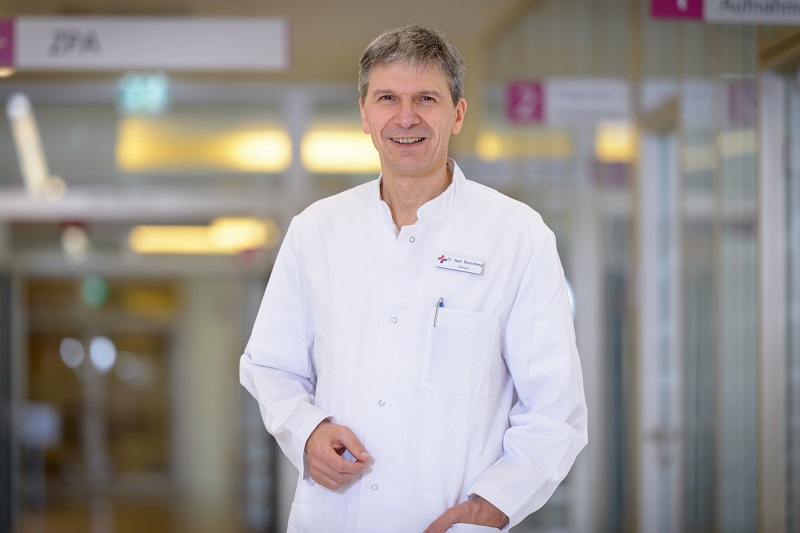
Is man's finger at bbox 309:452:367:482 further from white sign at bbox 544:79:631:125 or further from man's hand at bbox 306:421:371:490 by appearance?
white sign at bbox 544:79:631:125

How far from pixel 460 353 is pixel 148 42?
3.31 metres

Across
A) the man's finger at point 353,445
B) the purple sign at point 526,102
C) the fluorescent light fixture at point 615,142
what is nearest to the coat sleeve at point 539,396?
the man's finger at point 353,445

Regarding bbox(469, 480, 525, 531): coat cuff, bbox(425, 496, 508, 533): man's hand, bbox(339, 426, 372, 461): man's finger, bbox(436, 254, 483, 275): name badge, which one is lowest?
bbox(425, 496, 508, 533): man's hand

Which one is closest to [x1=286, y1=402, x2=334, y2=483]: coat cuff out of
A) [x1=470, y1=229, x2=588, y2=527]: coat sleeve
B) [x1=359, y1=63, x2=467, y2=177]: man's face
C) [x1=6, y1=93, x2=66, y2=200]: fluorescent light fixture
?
[x1=470, y1=229, x2=588, y2=527]: coat sleeve

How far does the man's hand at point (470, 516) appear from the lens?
6.65 ft

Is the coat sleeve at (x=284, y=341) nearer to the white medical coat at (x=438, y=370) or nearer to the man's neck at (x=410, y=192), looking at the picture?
the white medical coat at (x=438, y=370)

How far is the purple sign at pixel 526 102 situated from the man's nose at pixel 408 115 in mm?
4663

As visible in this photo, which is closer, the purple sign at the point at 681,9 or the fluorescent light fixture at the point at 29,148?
the purple sign at the point at 681,9

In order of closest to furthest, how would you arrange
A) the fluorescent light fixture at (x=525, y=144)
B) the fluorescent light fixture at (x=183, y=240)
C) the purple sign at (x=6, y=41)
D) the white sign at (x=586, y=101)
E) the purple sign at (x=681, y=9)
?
the purple sign at (x=681, y=9)
the purple sign at (x=6, y=41)
the white sign at (x=586, y=101)
the fluorescent light fixture at (x=525, y=144)
the fluorescent light fixture at (x=183, y=240)

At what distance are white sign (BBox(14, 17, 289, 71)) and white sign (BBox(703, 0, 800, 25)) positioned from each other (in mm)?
2091

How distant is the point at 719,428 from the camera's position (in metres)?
4.71

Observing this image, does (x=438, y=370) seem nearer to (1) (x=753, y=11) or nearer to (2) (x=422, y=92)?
(2) (x=422, y=92)

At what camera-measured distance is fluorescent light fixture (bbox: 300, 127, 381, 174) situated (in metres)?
8.14

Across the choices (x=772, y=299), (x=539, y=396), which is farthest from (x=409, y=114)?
(x=772, y=299)
